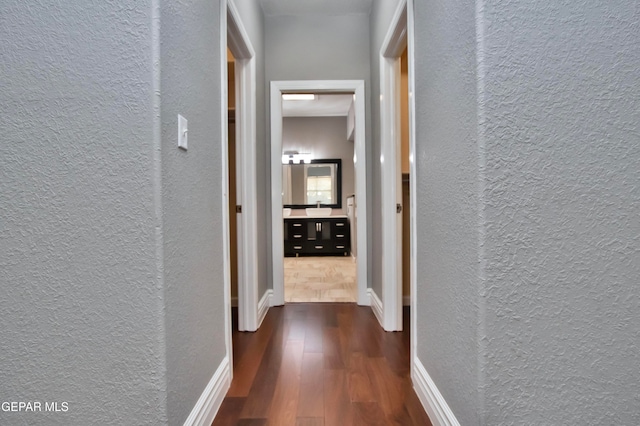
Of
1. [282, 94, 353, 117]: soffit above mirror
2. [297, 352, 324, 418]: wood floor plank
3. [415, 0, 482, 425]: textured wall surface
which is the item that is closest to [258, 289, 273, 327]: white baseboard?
[297, 352, 324, 418]: wood floor plank

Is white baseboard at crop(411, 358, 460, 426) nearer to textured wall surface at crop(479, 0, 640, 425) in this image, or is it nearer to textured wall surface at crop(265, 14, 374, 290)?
textured wall surface at crop(479, 0, 640, 425)

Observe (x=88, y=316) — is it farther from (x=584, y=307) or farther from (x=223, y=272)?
(x=584, y=307)

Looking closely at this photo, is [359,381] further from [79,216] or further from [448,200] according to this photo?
[79,216]

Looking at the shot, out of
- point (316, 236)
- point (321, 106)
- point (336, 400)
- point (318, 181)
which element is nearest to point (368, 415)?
point (336, 400)

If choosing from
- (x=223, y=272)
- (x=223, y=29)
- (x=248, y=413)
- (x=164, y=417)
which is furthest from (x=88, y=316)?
(x=223, y=29)

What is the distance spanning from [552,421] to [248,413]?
1.12 meters

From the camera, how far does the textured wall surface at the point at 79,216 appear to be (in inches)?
41.9

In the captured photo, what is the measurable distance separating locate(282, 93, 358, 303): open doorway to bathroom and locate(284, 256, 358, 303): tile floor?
35mm

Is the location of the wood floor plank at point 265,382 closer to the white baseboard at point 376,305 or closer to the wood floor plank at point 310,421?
the wood floor plank at point 310,421

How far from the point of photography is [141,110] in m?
1.06

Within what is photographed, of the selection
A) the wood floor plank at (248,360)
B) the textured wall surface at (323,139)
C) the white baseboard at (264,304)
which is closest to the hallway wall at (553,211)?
the wood floor plank at (248,360)

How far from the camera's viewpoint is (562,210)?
1.04 meters

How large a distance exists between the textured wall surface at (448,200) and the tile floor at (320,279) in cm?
189

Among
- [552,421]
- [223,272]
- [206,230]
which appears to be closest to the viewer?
[552,421]
